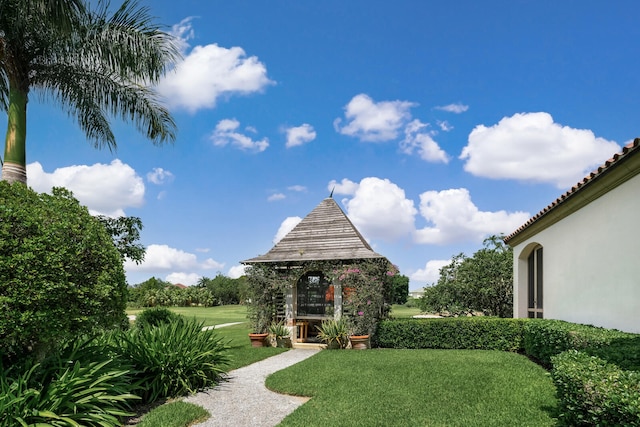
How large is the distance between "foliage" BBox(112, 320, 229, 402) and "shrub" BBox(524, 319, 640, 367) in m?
6.64

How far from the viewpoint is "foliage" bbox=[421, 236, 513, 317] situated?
19.5 meters

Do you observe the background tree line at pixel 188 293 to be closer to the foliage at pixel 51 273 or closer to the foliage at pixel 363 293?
the foliage at pixel 363 293

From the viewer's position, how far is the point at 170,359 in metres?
7.72

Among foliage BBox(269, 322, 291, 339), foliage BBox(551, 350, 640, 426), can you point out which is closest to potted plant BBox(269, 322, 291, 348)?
foliage BBox(269, 322, 291, 339)

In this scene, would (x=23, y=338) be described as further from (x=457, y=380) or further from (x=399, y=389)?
(x=457, y=380)

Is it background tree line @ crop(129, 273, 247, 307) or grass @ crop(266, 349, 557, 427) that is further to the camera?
background tree line @ crop(129, 273, 247, 307)

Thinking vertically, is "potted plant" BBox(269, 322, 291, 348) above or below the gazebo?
below

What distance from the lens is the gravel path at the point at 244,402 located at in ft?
21.3

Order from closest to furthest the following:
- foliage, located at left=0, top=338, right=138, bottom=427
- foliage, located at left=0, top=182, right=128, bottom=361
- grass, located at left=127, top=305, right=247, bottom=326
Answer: foliage, located at left=0, top=338, right=138, bottom=427 → foliage, located at left=0, top=182, right=128, bottom=361 → grass, located at left=127, top=305, right=247, bottom=326

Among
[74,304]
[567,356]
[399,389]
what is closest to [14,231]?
[74,304]

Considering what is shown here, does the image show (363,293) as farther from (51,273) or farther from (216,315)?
(216,315)

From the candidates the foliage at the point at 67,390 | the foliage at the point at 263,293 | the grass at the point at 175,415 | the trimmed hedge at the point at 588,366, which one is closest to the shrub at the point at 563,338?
the trimmed hedge at the point at 588,366

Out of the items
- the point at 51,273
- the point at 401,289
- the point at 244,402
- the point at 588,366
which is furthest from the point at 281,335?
the point at 401,289

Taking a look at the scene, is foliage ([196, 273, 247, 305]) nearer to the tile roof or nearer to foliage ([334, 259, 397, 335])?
foliage ([334, 259, 397, 335])
